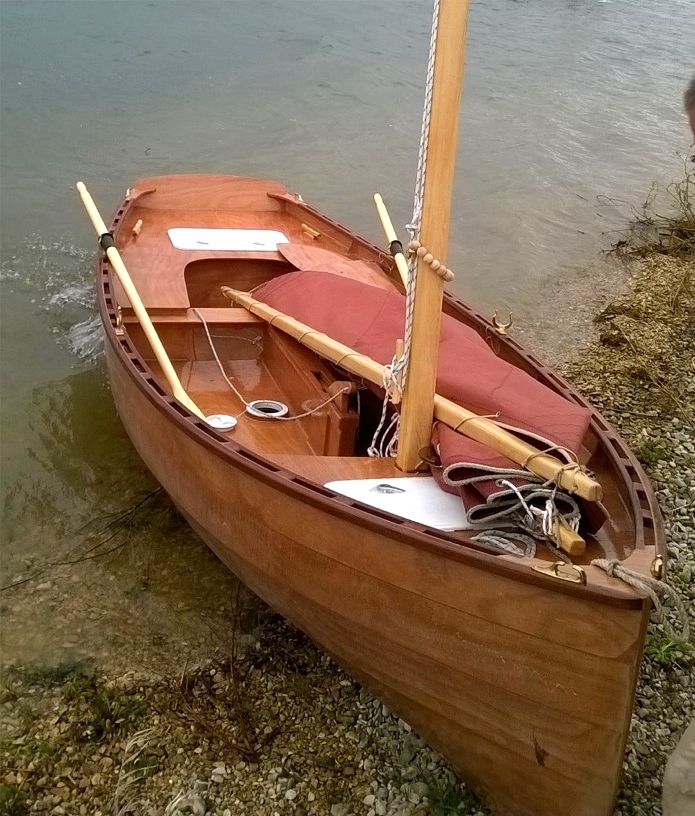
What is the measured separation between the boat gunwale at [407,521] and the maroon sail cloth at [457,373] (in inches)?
11.6

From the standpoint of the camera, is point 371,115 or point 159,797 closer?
point 159,797

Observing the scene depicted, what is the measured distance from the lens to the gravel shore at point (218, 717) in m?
3.55

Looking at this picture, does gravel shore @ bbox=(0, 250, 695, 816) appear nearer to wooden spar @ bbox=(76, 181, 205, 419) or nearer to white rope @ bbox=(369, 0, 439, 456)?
wooden spar @ bbox=(76, 181, 205, 419)

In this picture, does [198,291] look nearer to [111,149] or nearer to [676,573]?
[676,573]

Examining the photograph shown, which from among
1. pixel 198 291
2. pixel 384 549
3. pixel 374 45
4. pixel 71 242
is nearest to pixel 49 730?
pixel 384 549

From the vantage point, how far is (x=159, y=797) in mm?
3553

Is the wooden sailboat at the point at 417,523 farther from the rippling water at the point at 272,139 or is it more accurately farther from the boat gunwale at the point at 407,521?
the rippling water at the point at 272,139

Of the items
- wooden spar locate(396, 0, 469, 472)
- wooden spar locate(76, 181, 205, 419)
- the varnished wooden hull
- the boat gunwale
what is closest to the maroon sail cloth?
wooden spar locate(396, 0, 469, 472)

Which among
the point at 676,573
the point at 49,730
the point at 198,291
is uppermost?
the point at 198,291

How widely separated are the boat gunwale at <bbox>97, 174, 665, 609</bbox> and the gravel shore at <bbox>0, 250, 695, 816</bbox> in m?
1.21

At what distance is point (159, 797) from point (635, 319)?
640cm

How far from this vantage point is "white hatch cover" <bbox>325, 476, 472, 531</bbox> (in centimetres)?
345

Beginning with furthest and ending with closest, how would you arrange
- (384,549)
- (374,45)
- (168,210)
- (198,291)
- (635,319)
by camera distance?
(374,45), (635,319), (168,210), (198,291), (384,549)

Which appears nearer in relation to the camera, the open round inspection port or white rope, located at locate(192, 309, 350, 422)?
white rope, located at locate(192, 309, 350, 422)
